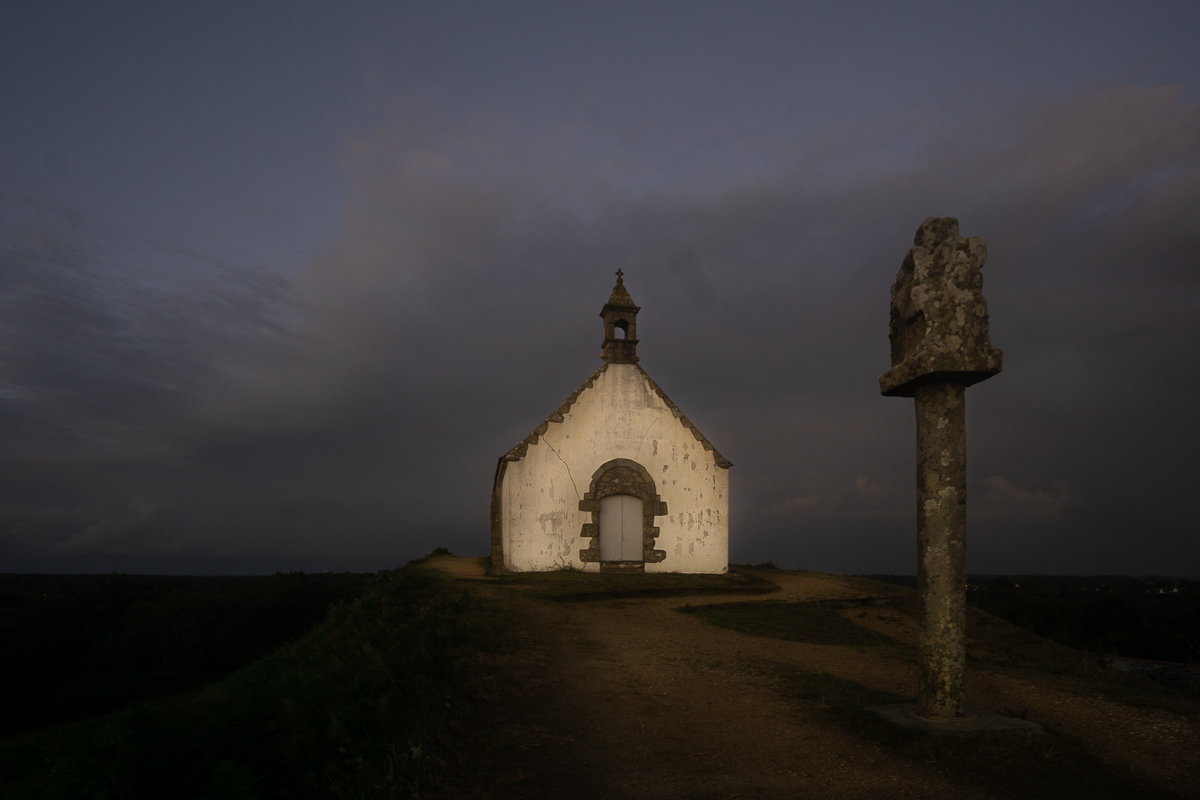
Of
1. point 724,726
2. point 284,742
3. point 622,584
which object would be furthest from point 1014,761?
point 622,584

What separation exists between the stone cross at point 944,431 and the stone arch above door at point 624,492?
15.1 m

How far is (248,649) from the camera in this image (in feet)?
92.7

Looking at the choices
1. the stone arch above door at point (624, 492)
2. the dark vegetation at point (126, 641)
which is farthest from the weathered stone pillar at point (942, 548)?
the dark vegetation at point (126, 641)

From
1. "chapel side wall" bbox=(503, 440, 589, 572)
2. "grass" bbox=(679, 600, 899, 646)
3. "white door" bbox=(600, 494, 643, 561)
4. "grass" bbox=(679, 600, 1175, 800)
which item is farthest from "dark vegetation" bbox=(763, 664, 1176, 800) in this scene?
"white door" bbox=(600, 494, 643, 561)

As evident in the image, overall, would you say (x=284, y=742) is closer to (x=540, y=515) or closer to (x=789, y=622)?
(x=789, y=622)

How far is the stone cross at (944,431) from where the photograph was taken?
287 inches

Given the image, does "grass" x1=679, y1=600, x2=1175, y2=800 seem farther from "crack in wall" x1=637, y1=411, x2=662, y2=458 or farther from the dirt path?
"crack in wall" x1=637, y1=411, x2=662, y2=458

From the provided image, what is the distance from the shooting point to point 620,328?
24078 mm

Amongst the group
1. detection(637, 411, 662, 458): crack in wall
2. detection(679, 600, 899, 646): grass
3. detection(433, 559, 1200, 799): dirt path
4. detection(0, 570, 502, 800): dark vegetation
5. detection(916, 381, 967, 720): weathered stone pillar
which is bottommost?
detection(679, 600, 899, 646): grass

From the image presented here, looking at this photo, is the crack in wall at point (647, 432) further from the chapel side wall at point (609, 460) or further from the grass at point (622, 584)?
the grass at point (622, 584)

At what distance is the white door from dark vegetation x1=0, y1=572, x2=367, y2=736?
9.92 meters

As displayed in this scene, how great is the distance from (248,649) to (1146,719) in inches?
1122

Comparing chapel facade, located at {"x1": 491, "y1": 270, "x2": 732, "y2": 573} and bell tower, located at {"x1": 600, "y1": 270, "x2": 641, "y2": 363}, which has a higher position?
bell tower, located at {"x1": 600, "y1": 270, "x2": 641, "y2": 363}

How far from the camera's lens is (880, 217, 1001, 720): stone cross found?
23.9 ft
